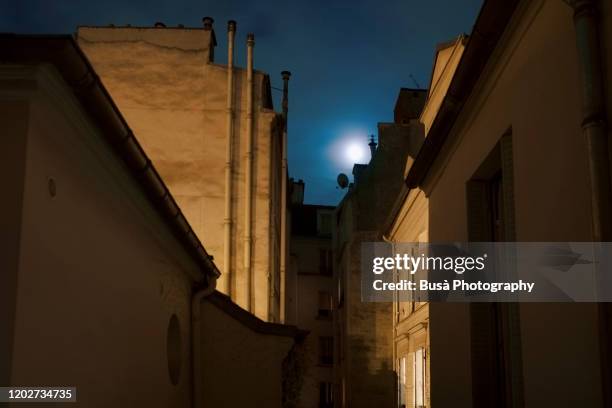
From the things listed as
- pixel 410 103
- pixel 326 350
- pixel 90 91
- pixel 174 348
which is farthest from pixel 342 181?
pixel 90 91

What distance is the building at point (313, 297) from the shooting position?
35938mm

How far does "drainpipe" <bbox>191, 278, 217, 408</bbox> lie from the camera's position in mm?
11789

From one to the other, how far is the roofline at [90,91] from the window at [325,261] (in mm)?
29740

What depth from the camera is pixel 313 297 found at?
37406 millimetres

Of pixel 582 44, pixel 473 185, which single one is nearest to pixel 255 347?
pixel 473 185

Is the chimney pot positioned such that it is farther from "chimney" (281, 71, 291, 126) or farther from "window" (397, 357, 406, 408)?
"window" (397, 357, 406, 408)

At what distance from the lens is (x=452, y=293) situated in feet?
30.5

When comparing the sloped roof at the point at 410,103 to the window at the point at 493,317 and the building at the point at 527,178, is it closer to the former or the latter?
the building at the point at 527,178

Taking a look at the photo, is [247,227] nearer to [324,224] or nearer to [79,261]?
[79,261]

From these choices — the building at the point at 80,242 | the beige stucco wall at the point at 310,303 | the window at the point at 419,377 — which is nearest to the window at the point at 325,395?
the beige stucco wall at the point at 310,303

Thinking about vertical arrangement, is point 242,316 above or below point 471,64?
below

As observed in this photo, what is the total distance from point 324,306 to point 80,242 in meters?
31.7

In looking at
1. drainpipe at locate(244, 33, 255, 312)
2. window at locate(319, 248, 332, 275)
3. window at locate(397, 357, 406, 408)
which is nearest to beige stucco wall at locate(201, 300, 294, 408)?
drainpipe at locate(244, 33, 255, 312)

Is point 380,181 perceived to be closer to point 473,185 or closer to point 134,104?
point 134,104
